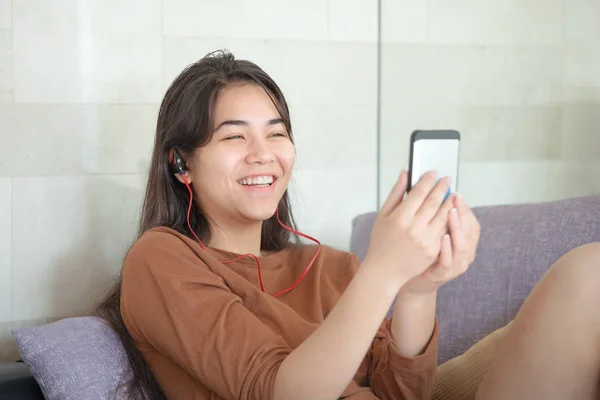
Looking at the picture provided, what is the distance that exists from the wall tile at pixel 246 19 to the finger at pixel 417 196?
154 cm

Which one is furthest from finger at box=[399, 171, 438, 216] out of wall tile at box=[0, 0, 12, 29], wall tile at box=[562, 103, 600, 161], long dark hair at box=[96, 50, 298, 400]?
wall tile at box=[0, 0, 12, 29]

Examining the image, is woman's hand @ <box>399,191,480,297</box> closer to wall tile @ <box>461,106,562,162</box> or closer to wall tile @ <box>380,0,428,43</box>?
wall tile @ <box>461,106,562,162</box>

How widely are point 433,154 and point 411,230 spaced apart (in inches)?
5.8

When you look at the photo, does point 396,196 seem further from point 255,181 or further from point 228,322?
point 255,181

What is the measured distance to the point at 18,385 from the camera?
1.42 metres

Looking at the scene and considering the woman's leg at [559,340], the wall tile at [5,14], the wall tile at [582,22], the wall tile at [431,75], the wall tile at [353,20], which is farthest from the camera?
the wall tile at [353,20]

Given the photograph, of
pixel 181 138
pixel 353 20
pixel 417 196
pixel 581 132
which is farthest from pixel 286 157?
pixel 353 20

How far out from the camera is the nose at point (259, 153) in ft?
5.01

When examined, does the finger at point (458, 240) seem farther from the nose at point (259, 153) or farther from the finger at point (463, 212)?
the nose at point (259, 153)

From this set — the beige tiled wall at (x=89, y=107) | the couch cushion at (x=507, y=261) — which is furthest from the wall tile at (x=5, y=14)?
the couch cushion at (x=507, y=261)

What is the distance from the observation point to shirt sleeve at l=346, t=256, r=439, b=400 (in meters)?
1.43

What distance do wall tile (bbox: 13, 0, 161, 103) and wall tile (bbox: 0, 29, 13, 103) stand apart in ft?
0.06

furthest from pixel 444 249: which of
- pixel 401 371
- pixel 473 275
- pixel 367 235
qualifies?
pixel 367 235

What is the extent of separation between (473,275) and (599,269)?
2.14 ft
